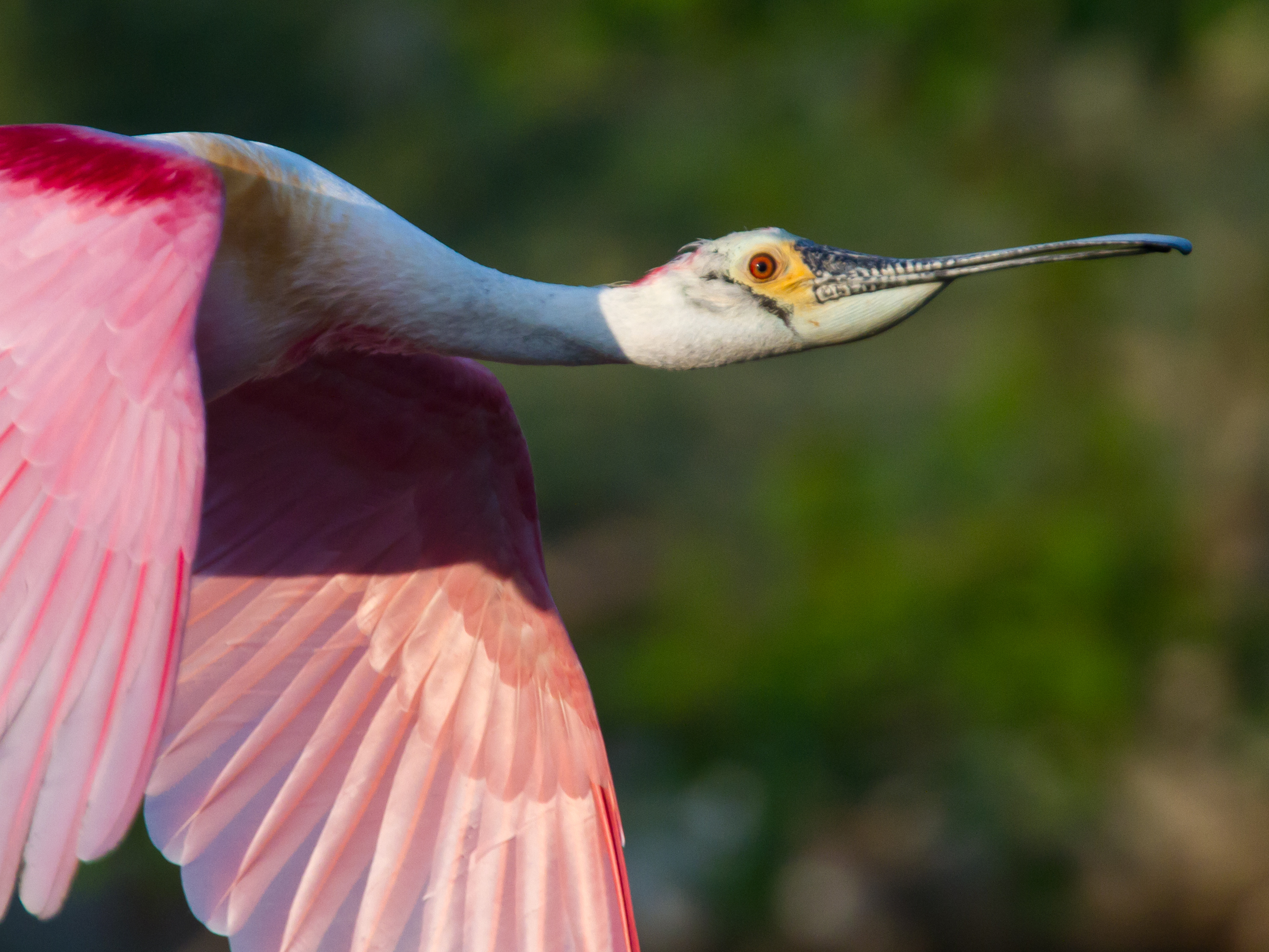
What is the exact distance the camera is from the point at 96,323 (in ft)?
6.76

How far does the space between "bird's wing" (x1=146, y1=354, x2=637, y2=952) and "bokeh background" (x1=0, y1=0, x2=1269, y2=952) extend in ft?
12.7

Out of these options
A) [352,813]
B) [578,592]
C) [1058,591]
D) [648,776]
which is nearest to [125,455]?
[352,813]

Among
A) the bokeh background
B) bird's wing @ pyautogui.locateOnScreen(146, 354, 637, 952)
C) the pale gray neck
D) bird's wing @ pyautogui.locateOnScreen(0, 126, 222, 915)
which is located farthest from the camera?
the bokeh background

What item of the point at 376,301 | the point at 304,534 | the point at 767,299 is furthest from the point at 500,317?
the point at 304,534

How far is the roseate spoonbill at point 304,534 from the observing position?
6.03 feet

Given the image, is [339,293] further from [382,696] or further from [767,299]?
[382,696]

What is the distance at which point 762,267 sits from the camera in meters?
2.88

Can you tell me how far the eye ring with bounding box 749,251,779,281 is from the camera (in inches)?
113

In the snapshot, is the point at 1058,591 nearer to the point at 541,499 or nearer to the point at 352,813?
the point at 541,499

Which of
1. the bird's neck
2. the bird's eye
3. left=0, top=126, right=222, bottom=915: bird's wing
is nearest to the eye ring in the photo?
the bird's eye

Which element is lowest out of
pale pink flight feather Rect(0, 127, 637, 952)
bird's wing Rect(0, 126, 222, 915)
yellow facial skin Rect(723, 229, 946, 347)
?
pale pink flight feather Rect(0, 127, 637, 952)

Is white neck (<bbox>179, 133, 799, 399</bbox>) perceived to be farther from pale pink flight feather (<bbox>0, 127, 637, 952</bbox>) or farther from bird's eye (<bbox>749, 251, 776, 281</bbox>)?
pale pink flight feather (<bbox>0, 127, 637, 952</bbox>)

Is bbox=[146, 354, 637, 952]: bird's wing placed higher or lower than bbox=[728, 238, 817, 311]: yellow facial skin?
lower

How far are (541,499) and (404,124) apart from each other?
7.12 feet
